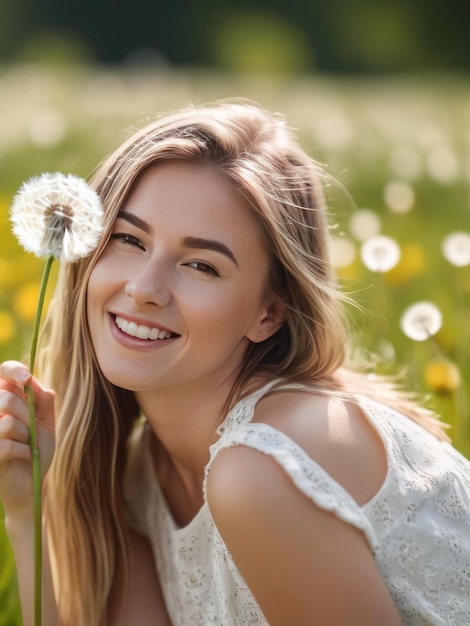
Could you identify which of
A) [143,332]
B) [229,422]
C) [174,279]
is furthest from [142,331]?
[229,422]

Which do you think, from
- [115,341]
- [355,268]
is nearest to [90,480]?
[115,341]

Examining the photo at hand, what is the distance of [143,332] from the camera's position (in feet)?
5.97

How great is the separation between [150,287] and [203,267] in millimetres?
117

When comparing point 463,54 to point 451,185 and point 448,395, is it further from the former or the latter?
point 448,395

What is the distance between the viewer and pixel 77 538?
2.16 meters

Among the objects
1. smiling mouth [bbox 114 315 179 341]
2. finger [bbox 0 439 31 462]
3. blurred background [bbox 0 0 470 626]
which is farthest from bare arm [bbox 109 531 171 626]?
smiling mouth [bbox 114 315 179 341]

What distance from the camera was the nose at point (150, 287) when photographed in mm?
1773

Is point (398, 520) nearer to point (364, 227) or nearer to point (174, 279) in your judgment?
point (174, 279)

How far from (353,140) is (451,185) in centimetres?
Result: 95

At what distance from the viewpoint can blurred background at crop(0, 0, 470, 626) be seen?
2.64 metres

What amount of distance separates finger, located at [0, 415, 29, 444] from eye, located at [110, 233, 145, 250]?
0.37 m

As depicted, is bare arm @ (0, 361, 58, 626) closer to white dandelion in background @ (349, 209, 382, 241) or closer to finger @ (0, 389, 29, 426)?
finger @ (0, 389, 29, 426)

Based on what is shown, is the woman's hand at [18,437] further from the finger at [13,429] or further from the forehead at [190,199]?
the forehead at [190,199]

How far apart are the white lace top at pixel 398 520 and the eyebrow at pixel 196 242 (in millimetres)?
265
